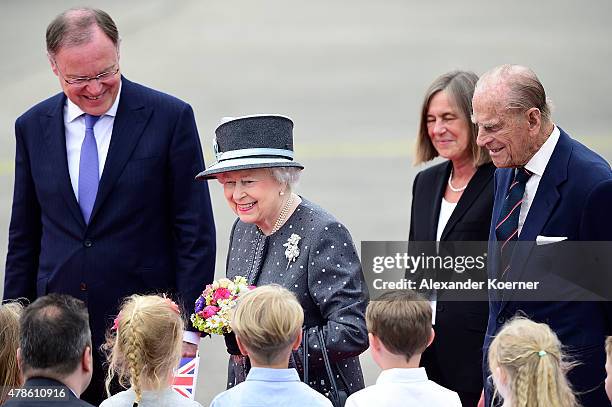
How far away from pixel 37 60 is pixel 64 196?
8.47 metres

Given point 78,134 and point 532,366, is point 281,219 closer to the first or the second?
point 78,134

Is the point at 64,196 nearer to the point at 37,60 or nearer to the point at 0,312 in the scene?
the point at 0,312

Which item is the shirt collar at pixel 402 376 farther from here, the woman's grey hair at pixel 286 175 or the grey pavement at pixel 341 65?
the grey pavement at pixel 341 65

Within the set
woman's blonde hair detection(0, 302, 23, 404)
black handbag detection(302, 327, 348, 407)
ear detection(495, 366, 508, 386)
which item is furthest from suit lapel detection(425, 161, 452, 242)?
woman's blonde hair detection(0, 302, 23, 404)

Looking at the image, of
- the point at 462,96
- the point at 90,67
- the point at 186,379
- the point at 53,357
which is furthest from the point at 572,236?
the point at 90,67

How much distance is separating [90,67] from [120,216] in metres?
0.61

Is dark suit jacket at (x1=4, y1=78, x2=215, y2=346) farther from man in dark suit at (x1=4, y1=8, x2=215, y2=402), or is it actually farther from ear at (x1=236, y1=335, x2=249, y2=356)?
ear at (x1=236, y1=335, x2=249, y2=356)

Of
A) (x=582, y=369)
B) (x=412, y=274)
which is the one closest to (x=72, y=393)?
(x=582, y=369)

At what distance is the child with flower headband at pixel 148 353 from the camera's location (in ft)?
13.5

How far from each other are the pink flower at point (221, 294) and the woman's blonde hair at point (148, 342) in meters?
0.36

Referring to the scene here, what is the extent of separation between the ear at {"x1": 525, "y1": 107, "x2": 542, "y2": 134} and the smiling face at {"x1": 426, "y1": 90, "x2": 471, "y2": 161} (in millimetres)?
948

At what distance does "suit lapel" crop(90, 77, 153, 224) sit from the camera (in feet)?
17.0

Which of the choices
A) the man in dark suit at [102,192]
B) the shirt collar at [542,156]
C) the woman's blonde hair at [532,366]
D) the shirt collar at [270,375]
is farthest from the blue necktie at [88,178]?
the woman's blonde hair at [532,366]

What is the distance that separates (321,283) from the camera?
476cm
